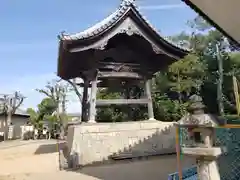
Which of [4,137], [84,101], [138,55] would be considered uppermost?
[138,55]

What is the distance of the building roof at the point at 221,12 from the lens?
360 cm

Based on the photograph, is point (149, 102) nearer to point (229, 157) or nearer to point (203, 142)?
point (229, 157)

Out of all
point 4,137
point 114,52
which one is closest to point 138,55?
point 114,52

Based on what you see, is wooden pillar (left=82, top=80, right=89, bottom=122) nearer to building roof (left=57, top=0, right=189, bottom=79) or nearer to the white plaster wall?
building roof (left=57, top=0, right=189, bottom=79)

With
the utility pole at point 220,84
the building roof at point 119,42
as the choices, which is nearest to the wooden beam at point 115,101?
the building roof at point 119,42

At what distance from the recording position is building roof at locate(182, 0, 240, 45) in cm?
360

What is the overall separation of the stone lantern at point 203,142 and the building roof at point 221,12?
1316 millimetres

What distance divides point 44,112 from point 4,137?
590 cm

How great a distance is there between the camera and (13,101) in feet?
107

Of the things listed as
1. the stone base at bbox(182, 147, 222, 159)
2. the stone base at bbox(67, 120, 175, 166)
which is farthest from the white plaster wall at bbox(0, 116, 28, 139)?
the stone base at bbox(182, 147, 222, 159)

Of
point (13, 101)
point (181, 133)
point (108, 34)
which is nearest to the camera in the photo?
point (181, 133)

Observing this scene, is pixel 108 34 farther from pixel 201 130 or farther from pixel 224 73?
pixel 224 73

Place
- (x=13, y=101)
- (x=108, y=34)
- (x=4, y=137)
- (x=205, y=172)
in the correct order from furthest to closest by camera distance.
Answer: (x=13, y=101) < (x=4, y=137) < (x=108, y=34) < (x=205, y=172)

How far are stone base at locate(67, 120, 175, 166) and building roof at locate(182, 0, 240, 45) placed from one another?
20.6ft
